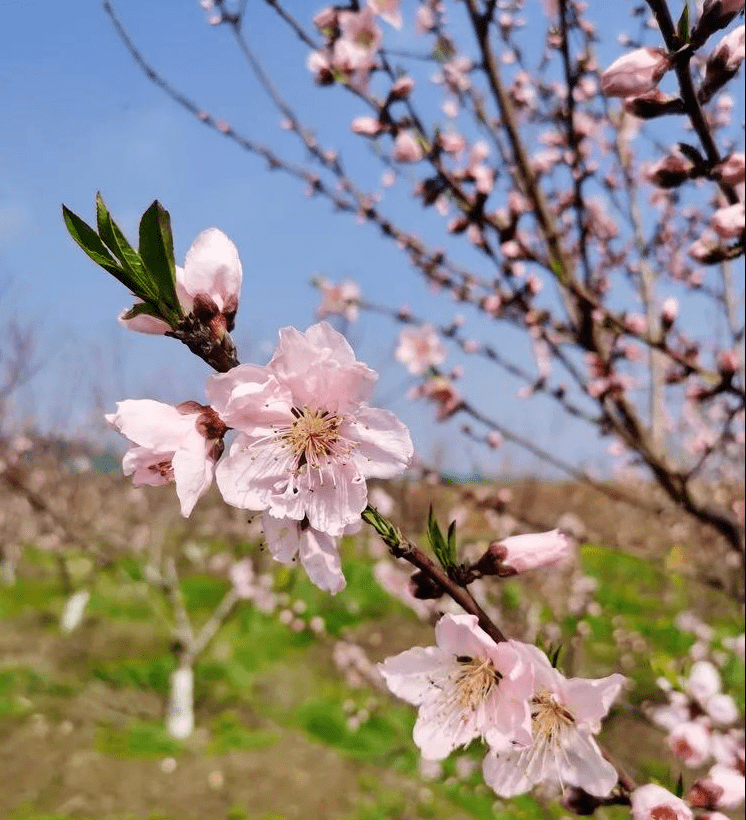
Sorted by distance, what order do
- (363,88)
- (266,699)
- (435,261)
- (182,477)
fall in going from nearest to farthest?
(182,477) < (363,88) < (435,261) < (266,699)

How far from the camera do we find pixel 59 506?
13.9 meters

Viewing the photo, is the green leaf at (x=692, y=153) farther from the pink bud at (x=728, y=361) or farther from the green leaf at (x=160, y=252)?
the green leaf at (x=160, y=252)

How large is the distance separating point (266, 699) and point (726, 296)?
7294 millimetres

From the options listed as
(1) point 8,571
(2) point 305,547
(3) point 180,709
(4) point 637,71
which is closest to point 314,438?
(2) point 305,547

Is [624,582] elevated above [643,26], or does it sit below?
below

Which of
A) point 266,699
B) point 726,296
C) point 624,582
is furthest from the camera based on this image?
point 624,582

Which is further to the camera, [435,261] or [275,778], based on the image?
[275,778]

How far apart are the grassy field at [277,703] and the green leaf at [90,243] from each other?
2804mm

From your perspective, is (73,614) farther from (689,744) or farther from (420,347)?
(689,744)

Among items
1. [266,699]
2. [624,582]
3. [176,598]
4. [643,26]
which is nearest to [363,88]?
[643,26]

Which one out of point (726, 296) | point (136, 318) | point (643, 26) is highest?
point (643, 26)

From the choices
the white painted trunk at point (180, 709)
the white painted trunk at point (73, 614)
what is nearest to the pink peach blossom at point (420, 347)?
the white painted trunk at point (180, 709)

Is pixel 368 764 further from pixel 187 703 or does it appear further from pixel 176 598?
pixel 176 598

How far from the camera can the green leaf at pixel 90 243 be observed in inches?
31.0
